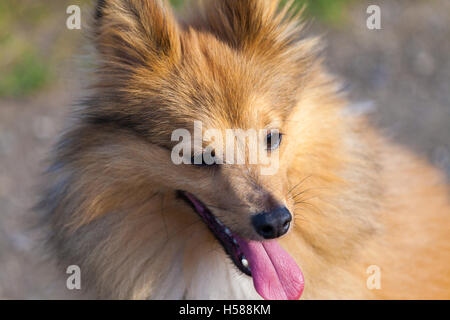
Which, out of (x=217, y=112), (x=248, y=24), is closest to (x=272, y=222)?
(x=217, y=112)

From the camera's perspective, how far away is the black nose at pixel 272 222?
262cm

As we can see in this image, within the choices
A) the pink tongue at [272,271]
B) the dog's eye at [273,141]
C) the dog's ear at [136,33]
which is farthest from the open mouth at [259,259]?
the dog's ear at [136,33]

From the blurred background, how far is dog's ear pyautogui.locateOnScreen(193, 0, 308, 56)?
2277 mm

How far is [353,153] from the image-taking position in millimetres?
3219

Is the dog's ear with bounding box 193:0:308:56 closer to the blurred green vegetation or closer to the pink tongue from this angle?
the pink tongue

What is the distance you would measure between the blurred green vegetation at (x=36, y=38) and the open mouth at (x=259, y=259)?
3237 millimetres

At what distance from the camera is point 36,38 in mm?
6188

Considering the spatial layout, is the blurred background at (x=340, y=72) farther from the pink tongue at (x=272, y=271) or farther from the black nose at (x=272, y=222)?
the black nose at (x=272, y=222)

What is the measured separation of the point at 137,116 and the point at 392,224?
5.45 ft

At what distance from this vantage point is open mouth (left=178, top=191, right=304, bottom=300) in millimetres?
2932

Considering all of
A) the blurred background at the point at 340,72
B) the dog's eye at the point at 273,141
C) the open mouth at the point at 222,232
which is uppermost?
the blurred background at the point at 340,72

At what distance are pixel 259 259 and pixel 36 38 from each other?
4258 millimetres

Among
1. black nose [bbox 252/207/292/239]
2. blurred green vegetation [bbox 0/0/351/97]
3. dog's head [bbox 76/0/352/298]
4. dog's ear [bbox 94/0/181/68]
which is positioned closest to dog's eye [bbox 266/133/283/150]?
dog's head [bbox 76/0/352/298]

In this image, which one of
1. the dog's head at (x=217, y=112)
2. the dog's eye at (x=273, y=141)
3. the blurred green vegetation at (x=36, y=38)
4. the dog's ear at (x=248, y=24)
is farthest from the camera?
the blurred green vegetation at (x=36, y=38)
